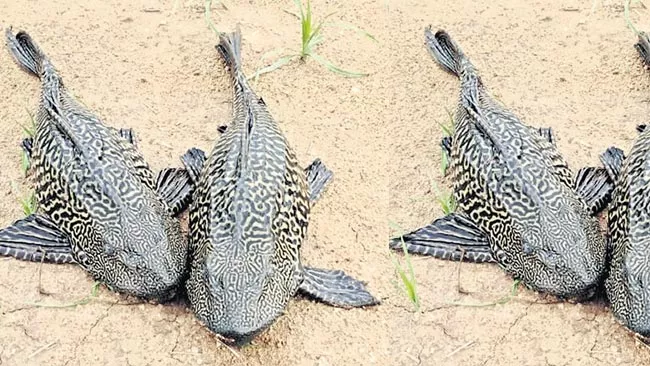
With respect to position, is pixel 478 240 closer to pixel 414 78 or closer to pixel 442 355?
pixel 442 355

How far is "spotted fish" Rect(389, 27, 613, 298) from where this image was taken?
613 cm

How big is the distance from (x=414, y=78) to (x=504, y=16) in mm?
1205

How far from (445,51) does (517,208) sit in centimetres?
227

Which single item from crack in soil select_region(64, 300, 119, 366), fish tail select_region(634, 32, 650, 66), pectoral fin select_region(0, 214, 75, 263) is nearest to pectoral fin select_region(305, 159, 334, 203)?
crack in soil select_region(64, 300, 119, 366)

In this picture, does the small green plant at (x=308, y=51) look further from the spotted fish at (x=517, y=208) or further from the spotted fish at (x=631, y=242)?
the spotted fish at (x=631, y=242)

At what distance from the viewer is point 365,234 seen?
6.88 m

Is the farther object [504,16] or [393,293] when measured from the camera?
[504,16]

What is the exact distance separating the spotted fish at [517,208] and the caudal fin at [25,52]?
3444mm

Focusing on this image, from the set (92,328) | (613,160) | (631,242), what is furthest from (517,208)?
(92,328)

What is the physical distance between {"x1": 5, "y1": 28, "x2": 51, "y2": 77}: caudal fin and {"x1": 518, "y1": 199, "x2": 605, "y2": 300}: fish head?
4.26 m

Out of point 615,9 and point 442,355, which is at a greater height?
point 615,9

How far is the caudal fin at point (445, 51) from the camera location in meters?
8.03

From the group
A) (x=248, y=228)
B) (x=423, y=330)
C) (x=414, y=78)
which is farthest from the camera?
(x=414, y=78)

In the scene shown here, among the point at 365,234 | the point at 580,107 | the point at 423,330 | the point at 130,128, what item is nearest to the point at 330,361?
the point at 423,330
